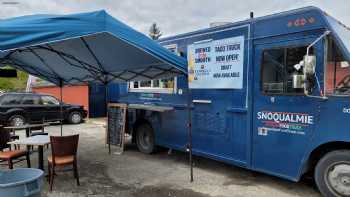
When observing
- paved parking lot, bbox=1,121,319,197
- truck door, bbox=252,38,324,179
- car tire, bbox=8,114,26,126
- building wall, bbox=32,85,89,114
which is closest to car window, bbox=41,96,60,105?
car tire, bbox=8,114,26,126

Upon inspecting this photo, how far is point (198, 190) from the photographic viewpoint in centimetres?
612

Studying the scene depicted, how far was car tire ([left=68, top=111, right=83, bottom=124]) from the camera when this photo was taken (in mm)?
17172

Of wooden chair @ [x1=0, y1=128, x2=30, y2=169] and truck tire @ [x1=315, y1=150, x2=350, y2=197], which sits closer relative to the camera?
truck tire @ [x1=315, y1=150, x2=350, y2=197]

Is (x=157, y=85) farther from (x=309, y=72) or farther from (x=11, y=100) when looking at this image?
(x=11, y=100)

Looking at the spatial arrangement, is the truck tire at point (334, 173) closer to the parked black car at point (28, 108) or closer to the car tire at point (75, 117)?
the parked black car at point (28, 108)

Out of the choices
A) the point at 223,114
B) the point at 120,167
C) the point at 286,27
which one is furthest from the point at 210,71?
the point at 120,167

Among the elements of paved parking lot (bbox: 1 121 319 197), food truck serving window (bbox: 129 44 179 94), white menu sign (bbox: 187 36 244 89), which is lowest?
paved parking lot (bbox: 1 121 319 197)

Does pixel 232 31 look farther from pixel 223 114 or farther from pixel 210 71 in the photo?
pixel 223 114

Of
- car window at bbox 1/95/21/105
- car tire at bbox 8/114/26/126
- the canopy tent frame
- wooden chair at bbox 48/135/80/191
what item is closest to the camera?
the canopy tent frame

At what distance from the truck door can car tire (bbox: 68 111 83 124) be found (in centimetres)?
1258

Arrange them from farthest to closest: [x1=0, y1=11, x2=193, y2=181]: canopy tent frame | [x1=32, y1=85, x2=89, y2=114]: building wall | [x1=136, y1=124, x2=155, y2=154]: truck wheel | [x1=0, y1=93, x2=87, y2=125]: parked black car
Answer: [x1=32, y1=85, x2=89, y2=114]: building wall, [x1=0, y1=93, x2=87, y2=125]: parked black car, [x1=136, y1=124, x2=155, y2=154]: truck wheel, [x1=0, y1=11, x2=193, y2=181]: canopy tent frame

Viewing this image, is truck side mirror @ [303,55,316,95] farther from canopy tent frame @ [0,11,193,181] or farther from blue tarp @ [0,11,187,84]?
blue tarp @ [0,11,187,84]

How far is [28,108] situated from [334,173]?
13.4 meters

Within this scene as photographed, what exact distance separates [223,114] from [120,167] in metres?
2.60
